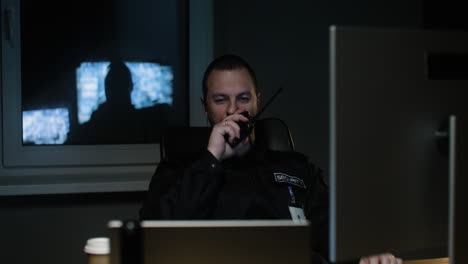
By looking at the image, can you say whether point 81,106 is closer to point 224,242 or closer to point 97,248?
point 97,248

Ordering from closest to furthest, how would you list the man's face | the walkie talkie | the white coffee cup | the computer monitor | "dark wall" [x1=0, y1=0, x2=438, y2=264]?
the computer monitor → the white coffee cup → the walkie talkie → the man's face → "dark wall" [x1=0, y1=0, x2=438, y2=264]

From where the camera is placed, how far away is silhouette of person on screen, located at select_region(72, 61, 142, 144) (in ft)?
8.05

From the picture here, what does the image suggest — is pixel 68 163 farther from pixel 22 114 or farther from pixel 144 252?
pixel 144 252

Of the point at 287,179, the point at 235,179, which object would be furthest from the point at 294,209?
the point at 235,179

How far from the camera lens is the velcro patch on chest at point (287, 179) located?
1.63 m

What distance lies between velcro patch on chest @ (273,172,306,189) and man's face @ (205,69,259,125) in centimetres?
23

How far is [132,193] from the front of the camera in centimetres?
246

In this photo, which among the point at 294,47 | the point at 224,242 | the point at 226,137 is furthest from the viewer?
the point at 294,47

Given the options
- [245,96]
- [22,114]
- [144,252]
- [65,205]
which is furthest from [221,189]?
[22,114]

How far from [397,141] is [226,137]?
81cm

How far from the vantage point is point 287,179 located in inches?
64.5

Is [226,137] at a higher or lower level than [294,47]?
lower

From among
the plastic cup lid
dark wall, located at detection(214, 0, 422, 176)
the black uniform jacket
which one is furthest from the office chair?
dark wall, located at detection(214, 0, 422, 176)

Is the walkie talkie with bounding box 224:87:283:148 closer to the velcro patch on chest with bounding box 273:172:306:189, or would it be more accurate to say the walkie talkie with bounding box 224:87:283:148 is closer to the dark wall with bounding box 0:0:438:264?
the velcro patch on chest with bounding box 273:172:306:189
